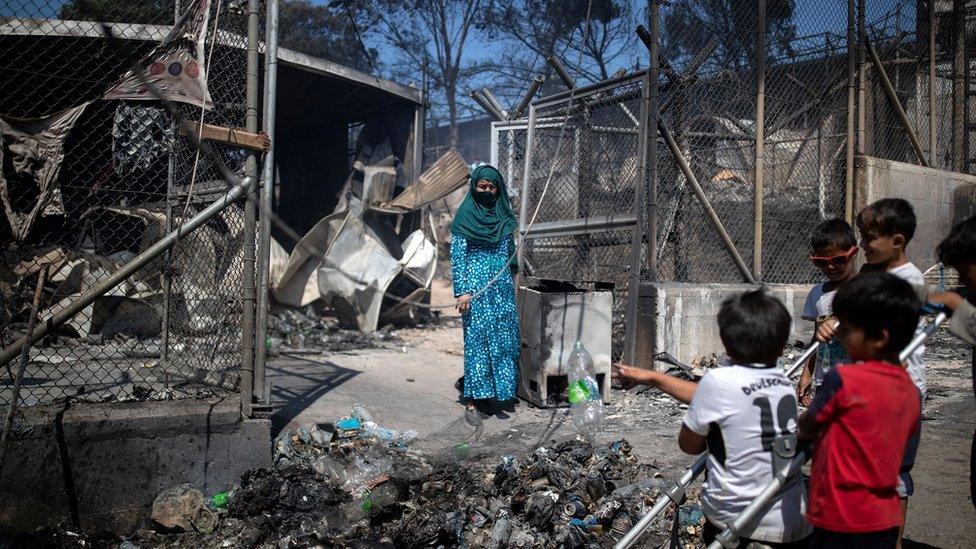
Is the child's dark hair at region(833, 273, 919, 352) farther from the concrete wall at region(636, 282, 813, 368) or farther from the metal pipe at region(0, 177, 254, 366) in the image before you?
the concrete wall at region(636, 282, 813, 368)

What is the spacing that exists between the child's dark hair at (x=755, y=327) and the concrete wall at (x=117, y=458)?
289cm

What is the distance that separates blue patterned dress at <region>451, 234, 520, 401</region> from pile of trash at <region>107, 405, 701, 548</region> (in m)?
1.26

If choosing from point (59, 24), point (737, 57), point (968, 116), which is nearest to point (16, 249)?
point (59, 24)

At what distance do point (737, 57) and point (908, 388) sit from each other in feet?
19.3

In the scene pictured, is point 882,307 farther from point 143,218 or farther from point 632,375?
point 143,218

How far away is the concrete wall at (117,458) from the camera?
3404mm

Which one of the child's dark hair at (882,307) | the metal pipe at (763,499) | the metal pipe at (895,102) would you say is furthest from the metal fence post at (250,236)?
the metal pipe at (895,102)

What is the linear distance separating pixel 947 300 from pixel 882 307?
461mm

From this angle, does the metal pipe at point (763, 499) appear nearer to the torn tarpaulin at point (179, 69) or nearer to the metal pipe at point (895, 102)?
the torn tarpaulin at point (179, 69)

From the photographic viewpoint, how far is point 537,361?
5918mm

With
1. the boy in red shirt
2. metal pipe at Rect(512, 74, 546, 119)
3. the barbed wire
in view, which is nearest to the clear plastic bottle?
the barbed wire

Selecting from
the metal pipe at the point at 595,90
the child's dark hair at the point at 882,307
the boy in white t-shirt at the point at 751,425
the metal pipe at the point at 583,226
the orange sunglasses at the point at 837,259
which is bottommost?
the boy in white t-shirt at the point at 751,425

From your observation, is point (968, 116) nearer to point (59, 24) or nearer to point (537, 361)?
point (537, 361)

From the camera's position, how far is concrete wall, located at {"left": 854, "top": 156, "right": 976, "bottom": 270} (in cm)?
773
